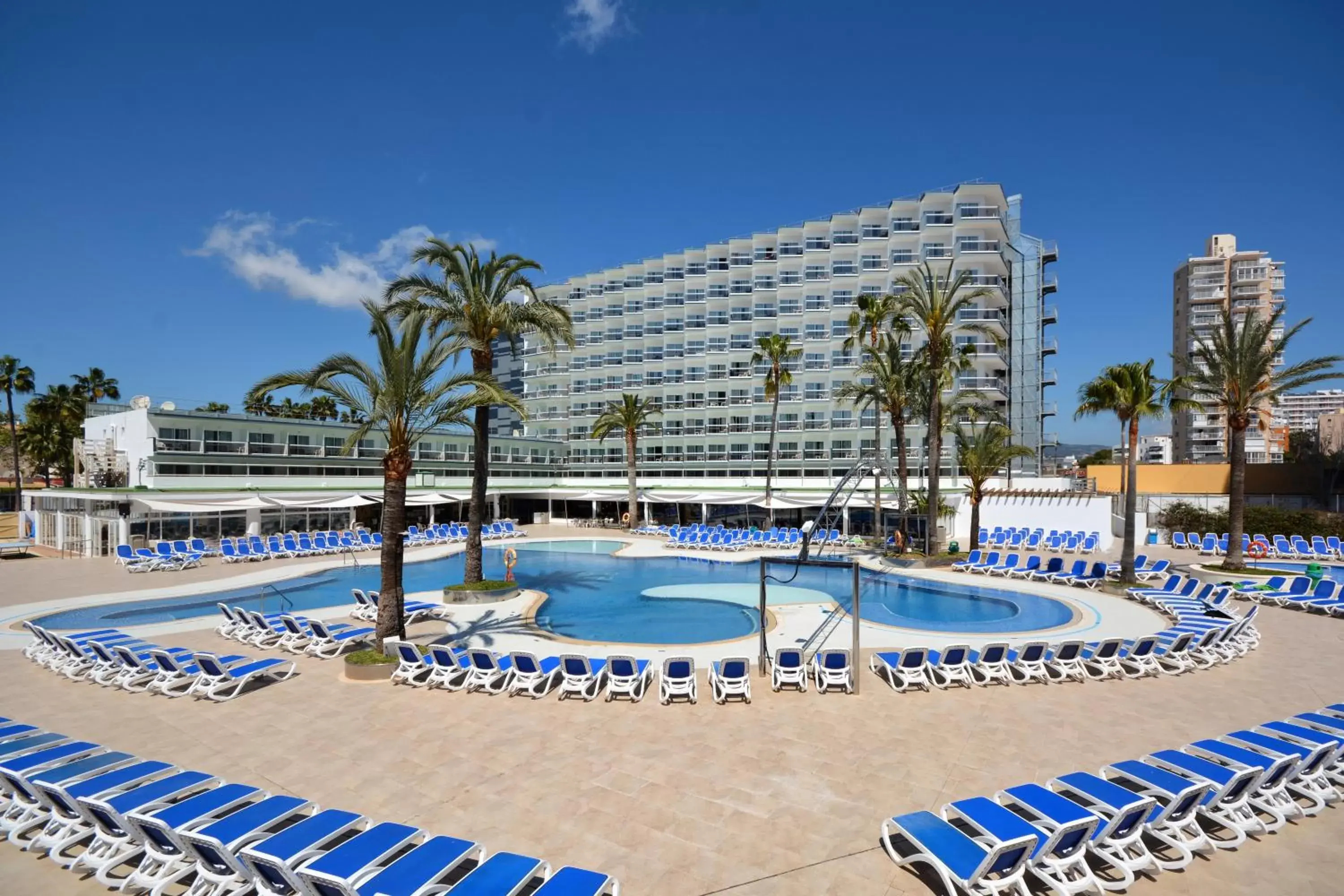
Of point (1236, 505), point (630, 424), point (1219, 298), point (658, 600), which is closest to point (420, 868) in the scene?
point (658, 600)

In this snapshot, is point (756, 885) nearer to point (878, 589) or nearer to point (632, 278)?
point (878, 589)

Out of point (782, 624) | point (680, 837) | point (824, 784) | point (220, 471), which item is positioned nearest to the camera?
point (680, 837)

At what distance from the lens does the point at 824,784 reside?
685cm

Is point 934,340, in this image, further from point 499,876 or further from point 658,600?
point 499,876

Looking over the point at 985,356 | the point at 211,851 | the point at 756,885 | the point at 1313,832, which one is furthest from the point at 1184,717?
the point at 985,356

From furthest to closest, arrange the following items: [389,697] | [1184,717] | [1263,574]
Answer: [1263,574] → [389,697] → [1184,717]

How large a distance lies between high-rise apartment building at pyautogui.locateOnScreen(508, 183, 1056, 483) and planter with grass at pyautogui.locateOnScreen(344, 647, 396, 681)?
33314 mm

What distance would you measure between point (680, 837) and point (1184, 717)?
25.0ft

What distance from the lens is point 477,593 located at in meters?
17.3

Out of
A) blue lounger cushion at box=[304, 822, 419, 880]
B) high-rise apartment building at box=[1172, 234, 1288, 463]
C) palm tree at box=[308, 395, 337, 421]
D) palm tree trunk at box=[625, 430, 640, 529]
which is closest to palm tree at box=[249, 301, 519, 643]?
blue lounger cushion at box=[304, 822, 419, 880]

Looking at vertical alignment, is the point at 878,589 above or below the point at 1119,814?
below

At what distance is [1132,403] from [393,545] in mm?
20302

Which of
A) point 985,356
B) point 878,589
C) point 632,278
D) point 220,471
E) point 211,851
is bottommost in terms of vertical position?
point 878,589

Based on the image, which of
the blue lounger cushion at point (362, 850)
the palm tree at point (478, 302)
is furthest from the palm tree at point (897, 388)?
the blue lounger cushion at point (362, 850)
